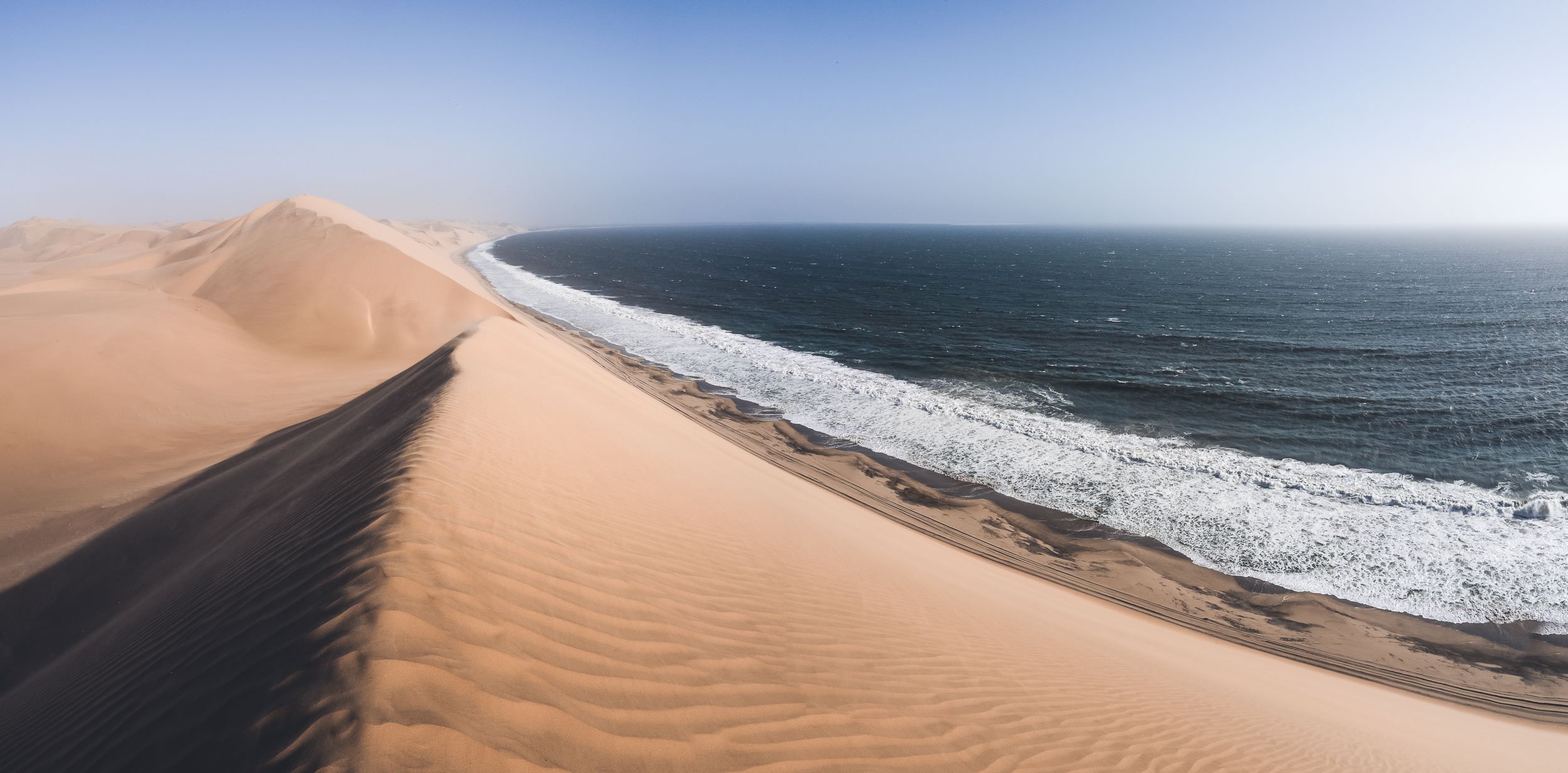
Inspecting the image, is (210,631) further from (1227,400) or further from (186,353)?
(1227,400)

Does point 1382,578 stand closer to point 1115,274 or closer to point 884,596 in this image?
point 884,596

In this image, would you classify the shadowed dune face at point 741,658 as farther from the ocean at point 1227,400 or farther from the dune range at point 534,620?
the ocean at point 1227,400

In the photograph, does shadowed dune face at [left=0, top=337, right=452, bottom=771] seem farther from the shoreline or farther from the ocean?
the ocean

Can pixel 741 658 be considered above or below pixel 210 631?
below

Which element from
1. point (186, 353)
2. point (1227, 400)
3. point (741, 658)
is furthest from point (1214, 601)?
point (186, 353)

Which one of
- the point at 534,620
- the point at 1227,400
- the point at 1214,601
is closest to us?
the point at 534,620

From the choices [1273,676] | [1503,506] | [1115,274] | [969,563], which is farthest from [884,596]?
[1115,274]

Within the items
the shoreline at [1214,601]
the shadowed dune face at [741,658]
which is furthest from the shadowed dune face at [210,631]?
the shoreline at [1214,601]
